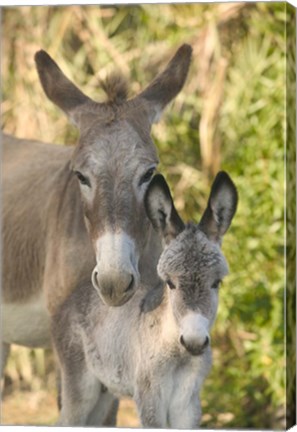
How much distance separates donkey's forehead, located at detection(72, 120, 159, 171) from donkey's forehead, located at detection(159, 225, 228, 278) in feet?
1.41

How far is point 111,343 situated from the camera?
5125mm

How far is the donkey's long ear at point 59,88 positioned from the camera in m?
5.45

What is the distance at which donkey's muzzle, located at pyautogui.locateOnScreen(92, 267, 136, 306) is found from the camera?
4.97 metres

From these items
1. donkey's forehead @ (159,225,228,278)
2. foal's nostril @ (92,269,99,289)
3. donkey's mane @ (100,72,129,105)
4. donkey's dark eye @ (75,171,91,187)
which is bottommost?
foal's nostril @ (92,269,99,289)

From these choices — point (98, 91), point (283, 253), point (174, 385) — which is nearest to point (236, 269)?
point (283, 253)

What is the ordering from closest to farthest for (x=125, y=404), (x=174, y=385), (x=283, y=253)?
(x=174, y=385) → (x=283, y=253) → (x=125, y=404)

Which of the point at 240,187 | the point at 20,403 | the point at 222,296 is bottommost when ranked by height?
the point at 20,403

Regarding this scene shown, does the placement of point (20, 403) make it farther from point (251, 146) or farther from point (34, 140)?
point (251, 146)

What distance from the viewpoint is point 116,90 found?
17.5ft

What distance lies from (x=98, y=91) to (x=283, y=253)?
1.19 m

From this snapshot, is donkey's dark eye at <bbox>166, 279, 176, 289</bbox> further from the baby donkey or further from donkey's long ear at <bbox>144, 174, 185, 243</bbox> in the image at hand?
donkey's long ear at <bbox>144, 174, 185, 243</bbox>

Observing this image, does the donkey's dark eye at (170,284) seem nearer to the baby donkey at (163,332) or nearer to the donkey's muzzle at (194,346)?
the baby donkey at (163,332)

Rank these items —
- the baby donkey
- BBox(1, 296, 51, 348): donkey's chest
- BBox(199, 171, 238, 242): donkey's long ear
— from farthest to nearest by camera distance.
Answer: BBox(1, 296, 51, 348): donkey's chest < BBox(199, 171, 238, 242): donkey's long ear < the baby donkey

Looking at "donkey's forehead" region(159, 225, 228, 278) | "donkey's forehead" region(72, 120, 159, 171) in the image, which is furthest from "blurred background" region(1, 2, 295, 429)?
"donkey's forehead" region(159, 225, 228, 278)
